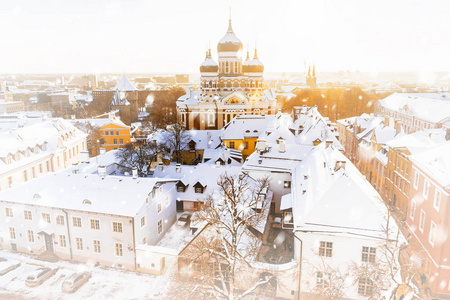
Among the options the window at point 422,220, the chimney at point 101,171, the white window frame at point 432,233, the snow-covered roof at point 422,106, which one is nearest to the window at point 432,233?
the white window frame at point 432,233

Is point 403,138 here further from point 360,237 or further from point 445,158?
point 360,237

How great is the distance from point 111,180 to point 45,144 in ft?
55.8

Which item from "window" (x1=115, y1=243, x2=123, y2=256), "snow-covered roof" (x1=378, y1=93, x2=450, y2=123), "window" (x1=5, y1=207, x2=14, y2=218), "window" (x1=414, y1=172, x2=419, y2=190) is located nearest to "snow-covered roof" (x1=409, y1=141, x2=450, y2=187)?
"window" (x1=414, y1=172, x2=419, y2=190)

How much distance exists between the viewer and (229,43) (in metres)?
59.8

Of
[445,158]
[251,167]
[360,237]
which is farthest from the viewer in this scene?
[251,167]

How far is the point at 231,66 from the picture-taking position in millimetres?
61344

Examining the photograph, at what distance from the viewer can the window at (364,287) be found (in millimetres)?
17842

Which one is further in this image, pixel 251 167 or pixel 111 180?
pixel 251 167

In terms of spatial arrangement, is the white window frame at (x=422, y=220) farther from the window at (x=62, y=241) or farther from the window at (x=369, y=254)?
the window at (x=62, y=241)

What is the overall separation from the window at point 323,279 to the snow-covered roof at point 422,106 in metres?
43.5

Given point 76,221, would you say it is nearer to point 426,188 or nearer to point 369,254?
point 369,254

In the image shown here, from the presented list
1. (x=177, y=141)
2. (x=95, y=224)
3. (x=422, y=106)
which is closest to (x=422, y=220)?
(x=95, y=224)

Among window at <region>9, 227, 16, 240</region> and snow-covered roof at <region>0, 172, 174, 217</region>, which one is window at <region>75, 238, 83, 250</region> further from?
window at <region>9, 227, 16, 240</region>

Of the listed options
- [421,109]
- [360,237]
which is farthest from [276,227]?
[421,109]
